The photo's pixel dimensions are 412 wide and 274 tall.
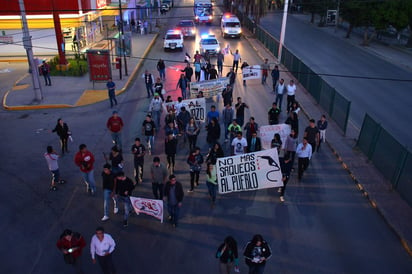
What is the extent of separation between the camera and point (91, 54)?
21031 millimetres

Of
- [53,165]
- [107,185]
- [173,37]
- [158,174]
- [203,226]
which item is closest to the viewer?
[107,185]

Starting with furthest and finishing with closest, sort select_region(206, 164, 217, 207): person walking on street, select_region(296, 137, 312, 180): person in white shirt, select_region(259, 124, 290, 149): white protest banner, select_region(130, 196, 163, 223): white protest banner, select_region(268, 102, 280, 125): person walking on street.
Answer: select_region(268, 102, 280, 125): person walking on street → select_region(259, 124, 290, 149): white protest banner → select_region(296, 137, 312, 180): person in white shirt → select_region(206, 164, 217, 207): person walking on street → select_region(130, 196, 163, 223): white protest banner

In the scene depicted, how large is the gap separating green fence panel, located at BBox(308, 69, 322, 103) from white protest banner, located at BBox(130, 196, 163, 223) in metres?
12.2

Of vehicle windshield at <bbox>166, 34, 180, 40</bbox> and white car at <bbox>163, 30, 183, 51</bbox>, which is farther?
vehicle windshield at <bbox>166, 34, 180, 40</bbox>

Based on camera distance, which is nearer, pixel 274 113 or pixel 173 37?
pixel 274 113

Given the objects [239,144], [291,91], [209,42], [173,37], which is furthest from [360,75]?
[239,144]

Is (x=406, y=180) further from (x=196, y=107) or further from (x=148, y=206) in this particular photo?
(x=196, y=107)

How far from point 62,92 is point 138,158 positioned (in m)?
11.8

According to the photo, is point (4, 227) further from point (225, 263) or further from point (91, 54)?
point (91, 54)

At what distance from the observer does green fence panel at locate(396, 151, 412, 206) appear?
10055 millimetres

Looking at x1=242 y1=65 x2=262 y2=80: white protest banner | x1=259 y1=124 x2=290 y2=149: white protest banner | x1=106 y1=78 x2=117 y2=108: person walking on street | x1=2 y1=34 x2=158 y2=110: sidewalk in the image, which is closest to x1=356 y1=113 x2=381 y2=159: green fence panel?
x1=259 y1=124 x2=290 y2=149: white protest banner

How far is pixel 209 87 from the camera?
57.9ft

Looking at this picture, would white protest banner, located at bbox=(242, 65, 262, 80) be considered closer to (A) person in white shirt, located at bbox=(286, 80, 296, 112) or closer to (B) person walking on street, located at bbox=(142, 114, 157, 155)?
(A) person in white shirt, located at bbox=(286, 80, 296, 112)

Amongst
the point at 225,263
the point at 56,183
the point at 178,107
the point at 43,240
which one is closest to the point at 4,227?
the point at 43,240
